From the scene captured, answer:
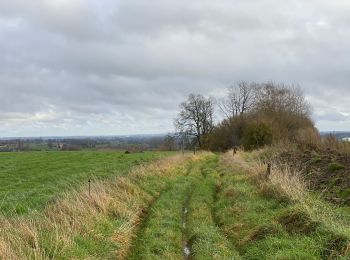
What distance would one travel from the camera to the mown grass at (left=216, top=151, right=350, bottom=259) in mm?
8821

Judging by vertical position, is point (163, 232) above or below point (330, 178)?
below

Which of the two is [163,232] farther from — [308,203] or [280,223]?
[308,203]

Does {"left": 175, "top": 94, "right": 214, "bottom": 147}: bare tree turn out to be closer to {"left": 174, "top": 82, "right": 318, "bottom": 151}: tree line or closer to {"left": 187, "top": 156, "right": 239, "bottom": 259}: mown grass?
{"left": 174, "top": 82, "right": 318, "bottom": 151}: tree line

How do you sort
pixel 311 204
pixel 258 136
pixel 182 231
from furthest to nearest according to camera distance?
pixel 258 136 < pixel 182 231 < pixel 311 204

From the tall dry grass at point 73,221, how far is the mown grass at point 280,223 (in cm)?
307

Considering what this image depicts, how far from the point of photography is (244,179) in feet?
67.3

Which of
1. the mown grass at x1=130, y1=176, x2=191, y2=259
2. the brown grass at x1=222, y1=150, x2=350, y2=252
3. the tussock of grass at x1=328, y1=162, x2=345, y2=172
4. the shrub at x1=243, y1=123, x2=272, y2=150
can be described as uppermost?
the shrub at x1=243, y1=123, x2=272, y2=150

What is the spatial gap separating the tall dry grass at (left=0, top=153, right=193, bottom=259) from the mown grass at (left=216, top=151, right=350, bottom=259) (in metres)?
3.07

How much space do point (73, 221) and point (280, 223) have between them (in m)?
5.62

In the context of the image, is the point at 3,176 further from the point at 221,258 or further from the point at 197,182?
the point at 221,258

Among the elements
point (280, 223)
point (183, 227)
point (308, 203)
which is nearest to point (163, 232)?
point (183, 227)

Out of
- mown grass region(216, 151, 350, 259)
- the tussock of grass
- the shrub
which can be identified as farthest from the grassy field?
the shrub

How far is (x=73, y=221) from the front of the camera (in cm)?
1055

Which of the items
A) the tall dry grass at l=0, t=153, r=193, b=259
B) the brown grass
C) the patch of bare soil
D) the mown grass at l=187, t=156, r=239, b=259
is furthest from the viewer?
the patch of bare soil
